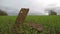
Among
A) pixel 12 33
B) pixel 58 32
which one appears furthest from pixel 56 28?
pixel 12 33

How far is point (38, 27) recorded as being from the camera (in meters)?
7.52

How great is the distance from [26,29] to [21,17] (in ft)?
2.91

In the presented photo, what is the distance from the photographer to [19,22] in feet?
25.5

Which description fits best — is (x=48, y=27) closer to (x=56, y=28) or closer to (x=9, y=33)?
(x=56, y=28)

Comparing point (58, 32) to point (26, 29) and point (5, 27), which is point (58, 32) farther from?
point (5, 27)

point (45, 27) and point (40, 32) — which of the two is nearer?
point (40, 32)

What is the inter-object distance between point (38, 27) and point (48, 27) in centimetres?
38

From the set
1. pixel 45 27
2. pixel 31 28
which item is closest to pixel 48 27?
pixel 45 27

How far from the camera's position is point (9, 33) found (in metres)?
6.87

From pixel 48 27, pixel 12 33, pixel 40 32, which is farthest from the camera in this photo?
pixel 48 27

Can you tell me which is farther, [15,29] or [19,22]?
[19,22]

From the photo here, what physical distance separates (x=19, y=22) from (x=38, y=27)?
2.17 feet

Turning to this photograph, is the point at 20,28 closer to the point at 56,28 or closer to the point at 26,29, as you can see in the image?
the point at 26,29

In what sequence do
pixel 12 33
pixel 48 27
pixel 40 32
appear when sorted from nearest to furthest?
pixel 12 33, pixel 40 32, pixel 48 27
